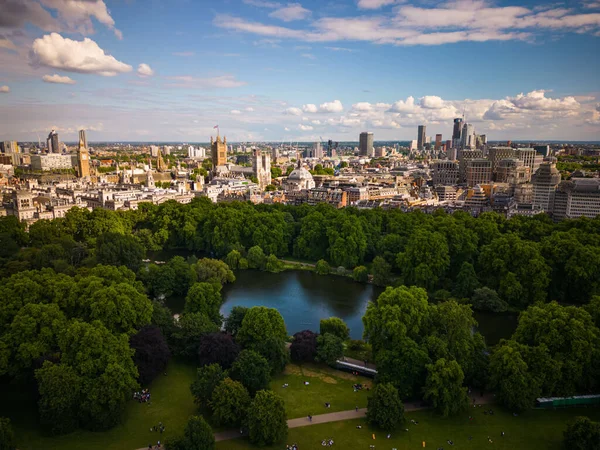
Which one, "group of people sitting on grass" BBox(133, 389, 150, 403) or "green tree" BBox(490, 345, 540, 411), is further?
"group of people sitting on grass" BBox(133, 389, 150, 403)

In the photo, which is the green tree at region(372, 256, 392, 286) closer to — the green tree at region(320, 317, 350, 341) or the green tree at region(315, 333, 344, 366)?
the green tree at region(320, 317, 350, 341)

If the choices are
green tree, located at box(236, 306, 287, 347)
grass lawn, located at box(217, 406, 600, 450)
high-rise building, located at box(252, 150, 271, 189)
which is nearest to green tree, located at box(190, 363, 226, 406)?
grass lawn, located at box(217, 406, 600, 450)

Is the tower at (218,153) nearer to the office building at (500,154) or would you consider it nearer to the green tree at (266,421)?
the office building at (500,154)

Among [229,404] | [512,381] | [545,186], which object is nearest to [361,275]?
[512,381]

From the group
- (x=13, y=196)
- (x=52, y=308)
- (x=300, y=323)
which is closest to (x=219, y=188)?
(x=13, y=196)

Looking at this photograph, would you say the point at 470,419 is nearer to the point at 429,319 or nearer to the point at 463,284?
the point at 429,319

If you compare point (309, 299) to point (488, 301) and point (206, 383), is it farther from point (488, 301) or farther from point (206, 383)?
point (206, 383)
